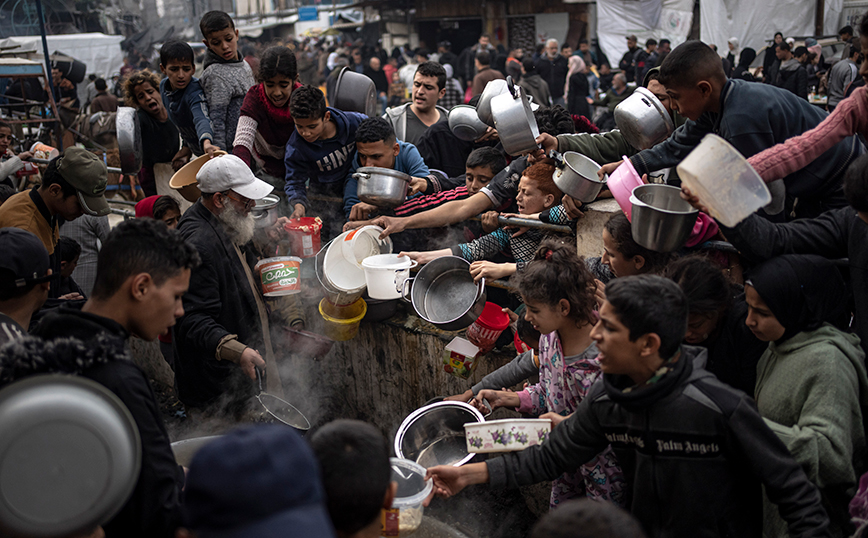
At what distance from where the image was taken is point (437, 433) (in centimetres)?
299

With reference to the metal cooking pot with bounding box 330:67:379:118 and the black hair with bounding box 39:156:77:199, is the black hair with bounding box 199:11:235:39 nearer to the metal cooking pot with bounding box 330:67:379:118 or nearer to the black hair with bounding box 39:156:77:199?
the metal cooking pot with bounding box 330:67:379:118

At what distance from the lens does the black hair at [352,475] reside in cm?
144

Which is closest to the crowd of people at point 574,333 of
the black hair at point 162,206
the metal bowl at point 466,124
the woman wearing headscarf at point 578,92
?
the black hair at point 162,206

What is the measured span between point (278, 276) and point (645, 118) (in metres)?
2.46

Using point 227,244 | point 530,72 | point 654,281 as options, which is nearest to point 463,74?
point 530,72

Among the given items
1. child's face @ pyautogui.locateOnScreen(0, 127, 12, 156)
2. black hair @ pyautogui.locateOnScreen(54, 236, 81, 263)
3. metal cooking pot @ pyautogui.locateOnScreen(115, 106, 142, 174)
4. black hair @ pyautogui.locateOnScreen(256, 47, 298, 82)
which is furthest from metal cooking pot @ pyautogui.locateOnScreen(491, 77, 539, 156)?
child's face @ pyautogui.locateOnScreen(0, 127, 12, 156)

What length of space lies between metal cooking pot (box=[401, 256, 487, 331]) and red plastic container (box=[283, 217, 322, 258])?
2.94 feet

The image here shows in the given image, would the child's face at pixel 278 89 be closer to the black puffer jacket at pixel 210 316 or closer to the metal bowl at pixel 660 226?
the black puffer jacket at pixel 210 316

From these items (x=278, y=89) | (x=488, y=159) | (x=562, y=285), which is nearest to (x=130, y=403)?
(x=562, y=285)

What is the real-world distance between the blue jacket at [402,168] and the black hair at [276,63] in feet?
3.07

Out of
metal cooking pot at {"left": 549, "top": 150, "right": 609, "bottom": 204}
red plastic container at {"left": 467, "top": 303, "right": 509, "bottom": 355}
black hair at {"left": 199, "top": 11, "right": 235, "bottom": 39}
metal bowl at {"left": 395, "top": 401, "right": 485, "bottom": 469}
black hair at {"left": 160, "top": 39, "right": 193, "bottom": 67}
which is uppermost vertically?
black hair at {"left": 199, "top": 11, "right": 235, "bottom": 39}

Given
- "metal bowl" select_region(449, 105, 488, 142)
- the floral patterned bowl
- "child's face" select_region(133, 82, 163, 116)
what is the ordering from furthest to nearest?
"child's face" select_region(133, 82, 163, 116) → "metal bowl" select_region(449, 105, 488, 142) → the floral patterned bowl

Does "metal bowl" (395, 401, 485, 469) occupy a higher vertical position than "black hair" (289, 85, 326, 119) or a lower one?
lower

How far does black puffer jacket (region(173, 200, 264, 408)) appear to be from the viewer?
11.6 ft
